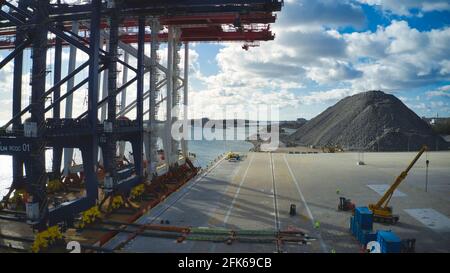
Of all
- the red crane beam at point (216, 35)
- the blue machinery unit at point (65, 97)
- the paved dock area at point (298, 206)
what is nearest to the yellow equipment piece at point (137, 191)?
the blue machinery unit at point (65, 97)

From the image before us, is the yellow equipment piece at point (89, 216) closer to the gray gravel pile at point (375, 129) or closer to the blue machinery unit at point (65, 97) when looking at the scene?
the blue machinery unit at point (65, 97)

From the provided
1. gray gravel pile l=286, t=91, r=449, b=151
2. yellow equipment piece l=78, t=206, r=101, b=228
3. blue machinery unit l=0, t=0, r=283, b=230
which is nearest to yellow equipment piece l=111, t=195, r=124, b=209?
blue machinery unit l=0, t=0, r=283, b=230

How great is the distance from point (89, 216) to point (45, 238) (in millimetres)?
3294

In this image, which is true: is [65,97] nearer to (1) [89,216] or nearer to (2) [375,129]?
(1) [89,216]

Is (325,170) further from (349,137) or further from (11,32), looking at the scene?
(349,137)

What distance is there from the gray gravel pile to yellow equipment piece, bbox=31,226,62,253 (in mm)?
71924

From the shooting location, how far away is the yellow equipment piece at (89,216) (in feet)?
58.4

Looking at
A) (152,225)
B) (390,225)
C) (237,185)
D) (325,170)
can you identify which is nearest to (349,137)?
(325,170)

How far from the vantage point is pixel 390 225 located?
19.1 metres

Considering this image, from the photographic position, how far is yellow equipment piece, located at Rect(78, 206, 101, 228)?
17812 millimetres

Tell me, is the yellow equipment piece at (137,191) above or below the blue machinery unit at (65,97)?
below

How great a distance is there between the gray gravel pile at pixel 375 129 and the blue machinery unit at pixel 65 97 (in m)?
62.7

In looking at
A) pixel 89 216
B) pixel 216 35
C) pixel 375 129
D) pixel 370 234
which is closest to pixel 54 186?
pixel 89 216

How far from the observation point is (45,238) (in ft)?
49.3
